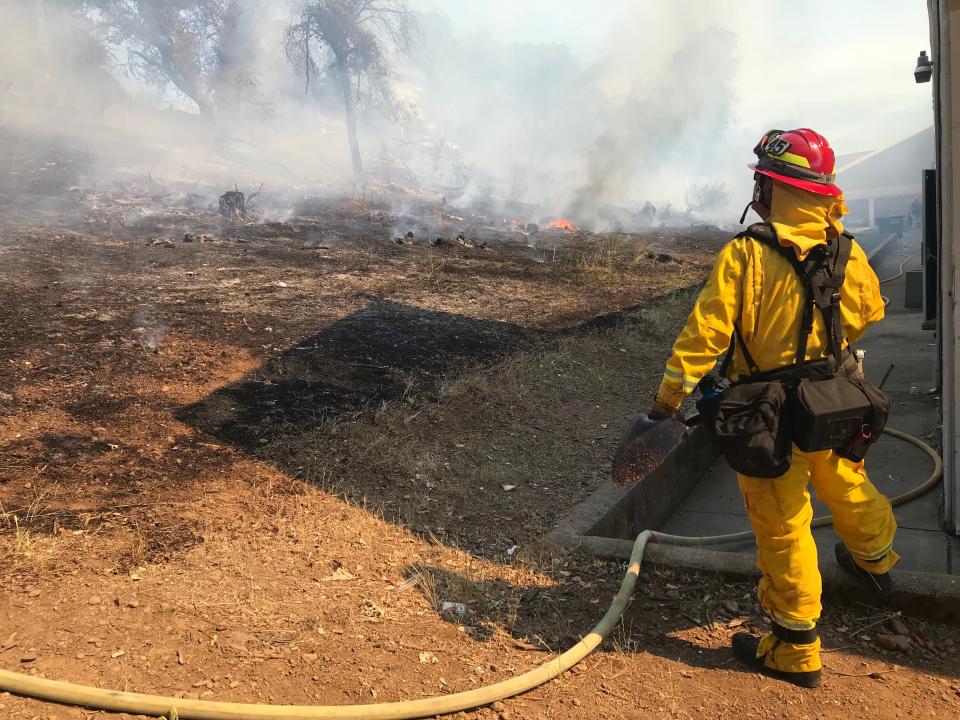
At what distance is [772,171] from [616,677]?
6.26ft

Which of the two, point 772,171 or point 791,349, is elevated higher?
point 772,171

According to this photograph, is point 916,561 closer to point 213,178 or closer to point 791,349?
point 791,349

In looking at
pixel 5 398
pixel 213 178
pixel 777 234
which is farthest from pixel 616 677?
pixel 213 178

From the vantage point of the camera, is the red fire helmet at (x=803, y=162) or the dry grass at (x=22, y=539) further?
the dry grass at (x=22, y=539)

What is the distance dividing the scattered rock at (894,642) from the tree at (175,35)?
30.7m

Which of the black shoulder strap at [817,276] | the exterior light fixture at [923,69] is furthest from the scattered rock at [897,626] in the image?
the exterior light fixture at [923,69]

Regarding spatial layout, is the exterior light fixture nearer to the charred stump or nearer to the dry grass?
the dry grass

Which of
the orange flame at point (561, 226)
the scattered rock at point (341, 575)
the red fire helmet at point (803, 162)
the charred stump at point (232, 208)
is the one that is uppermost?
the charred stump at point (232, 208)

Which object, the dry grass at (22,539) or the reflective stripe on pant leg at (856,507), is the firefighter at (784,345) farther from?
the dry grass at (22,539)

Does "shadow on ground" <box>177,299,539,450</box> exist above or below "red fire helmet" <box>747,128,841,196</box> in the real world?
below

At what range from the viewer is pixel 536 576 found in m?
3.26

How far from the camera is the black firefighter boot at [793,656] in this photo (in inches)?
97.8

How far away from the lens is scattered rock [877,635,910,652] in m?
2.71

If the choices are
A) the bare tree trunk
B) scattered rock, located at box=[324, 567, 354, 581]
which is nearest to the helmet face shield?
scattered rock, located at box=[324, 567, 354, 581]
